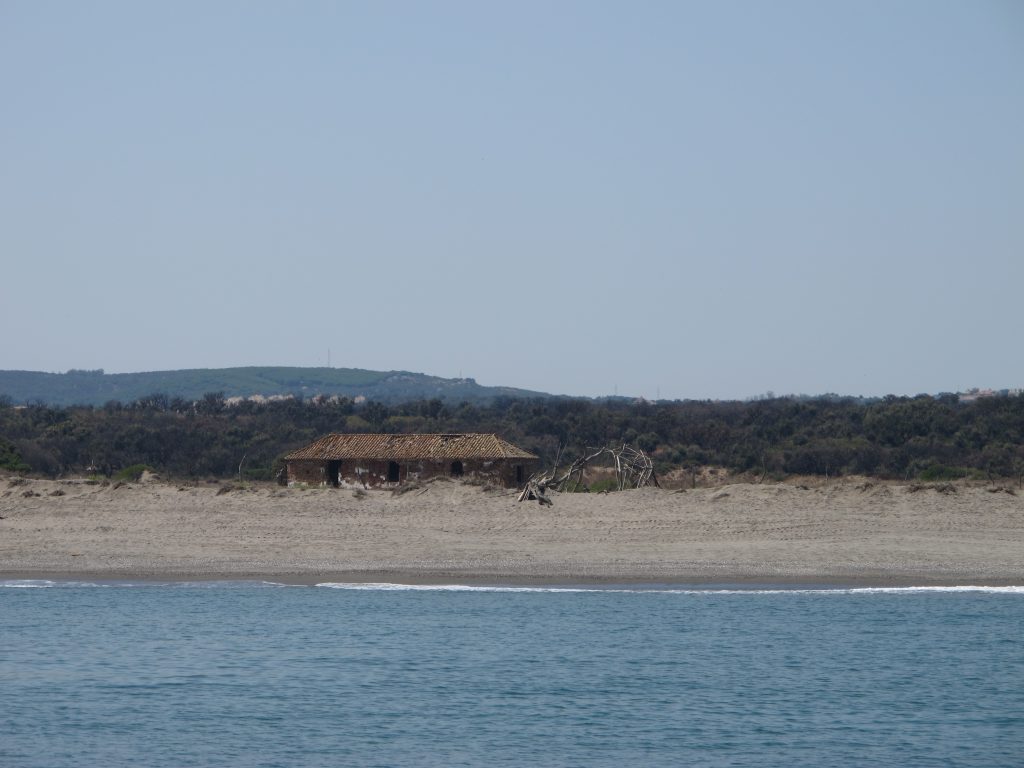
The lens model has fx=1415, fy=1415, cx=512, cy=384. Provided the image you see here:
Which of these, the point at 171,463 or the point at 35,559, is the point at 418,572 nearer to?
the point at 35,559

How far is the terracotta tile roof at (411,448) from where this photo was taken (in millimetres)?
42562

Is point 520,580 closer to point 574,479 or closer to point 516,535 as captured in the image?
point 516,535

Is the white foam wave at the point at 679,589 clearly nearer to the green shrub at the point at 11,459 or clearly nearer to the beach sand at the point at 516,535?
the beach sand at the point at 516,535

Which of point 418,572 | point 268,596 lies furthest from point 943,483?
point 268,596

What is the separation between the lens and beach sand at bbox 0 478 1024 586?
25750 mm

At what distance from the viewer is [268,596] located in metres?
24.4

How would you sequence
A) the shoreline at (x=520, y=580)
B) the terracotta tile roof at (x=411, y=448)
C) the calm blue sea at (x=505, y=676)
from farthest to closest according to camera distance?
the terracotta tile roof at (x=411, y=448) < the shoreline at (x=520, y=580) < the calm blue sea at (x=505, y=676)

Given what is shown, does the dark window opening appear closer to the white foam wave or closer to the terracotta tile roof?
the terracotta tile roof

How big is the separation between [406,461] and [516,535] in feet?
46.3

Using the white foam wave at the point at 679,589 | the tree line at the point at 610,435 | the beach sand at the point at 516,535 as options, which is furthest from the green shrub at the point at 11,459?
the white foam wave at the point at 679,589

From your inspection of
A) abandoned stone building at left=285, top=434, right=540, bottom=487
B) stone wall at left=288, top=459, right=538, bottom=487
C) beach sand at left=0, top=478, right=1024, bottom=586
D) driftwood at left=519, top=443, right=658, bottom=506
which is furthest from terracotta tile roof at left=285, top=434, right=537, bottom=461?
beach sand at left=0, top=478, right=1024, bottom=586

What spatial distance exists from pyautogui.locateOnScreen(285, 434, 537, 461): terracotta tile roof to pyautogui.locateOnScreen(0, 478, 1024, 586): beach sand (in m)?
8.29

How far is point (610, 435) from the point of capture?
61594 mm

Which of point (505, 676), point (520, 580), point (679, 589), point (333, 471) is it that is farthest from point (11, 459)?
point (505, 676)
